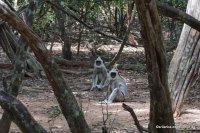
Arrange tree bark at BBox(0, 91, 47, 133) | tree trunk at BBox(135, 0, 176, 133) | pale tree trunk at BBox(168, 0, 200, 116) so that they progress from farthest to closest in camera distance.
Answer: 1. pale tree trunk at BBox(168, 0, 200, 116)
2. tree trunk at BBox(135, 0, 176, 133)
3. tree bark at BBox(0, 91, 47, 133)

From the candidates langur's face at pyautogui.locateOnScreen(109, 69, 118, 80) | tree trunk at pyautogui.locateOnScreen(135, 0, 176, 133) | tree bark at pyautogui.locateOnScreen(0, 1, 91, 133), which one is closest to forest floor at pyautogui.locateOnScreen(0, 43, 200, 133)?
langur's face at pyautogui.locateOnScreen(109, 69, 118, 80)

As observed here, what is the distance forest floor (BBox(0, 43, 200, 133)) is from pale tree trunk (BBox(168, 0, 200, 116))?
528 millimetres

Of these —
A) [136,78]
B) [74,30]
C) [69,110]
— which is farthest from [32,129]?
[74,30]

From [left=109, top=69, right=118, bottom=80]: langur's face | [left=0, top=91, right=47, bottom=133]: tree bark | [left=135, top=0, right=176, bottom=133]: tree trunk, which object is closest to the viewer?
[left=0, top=91, right=47, bottom=133]: tree bark

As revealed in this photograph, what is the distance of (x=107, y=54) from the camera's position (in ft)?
50.1

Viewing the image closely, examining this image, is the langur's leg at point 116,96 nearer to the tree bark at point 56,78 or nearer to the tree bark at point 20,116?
the tree bark at point 56,78

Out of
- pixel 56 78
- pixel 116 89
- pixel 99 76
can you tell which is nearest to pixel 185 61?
pixel 116 89

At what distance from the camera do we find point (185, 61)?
659cm

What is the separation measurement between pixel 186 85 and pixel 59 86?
4262 millimetres

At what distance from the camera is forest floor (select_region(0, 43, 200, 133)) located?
6.66 metres

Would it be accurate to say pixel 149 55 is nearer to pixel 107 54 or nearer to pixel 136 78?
pixel 136 78

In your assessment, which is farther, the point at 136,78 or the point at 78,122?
the point at 136,78

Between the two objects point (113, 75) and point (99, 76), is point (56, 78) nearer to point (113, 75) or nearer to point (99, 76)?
point (113, 75)

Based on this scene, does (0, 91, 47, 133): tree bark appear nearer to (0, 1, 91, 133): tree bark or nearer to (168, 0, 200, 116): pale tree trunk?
(0, 1, 91, 133): tree bark
